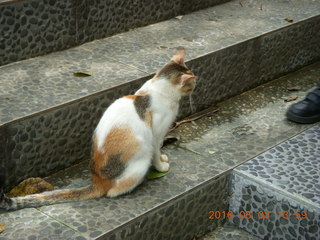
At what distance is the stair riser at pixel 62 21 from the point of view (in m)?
3.46

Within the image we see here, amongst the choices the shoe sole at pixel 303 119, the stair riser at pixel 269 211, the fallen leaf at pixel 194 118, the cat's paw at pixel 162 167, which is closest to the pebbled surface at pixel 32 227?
the cat's paw at pixel 162 167

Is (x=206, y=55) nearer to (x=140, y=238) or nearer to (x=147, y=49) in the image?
(x=147, y=49)

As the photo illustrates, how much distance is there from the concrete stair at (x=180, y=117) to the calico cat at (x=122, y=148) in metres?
0.06

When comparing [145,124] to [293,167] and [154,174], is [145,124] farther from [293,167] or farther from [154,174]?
[293,167]

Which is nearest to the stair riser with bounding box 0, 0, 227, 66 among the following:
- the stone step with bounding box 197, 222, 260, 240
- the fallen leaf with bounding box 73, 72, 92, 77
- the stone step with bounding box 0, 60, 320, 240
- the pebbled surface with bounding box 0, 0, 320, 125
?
the pebbled surface with bounding box 0, 0, 320, 125

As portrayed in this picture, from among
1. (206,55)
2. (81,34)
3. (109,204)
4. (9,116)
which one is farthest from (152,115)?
(81,34)

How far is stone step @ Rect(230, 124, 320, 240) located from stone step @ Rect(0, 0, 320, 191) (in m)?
0.73

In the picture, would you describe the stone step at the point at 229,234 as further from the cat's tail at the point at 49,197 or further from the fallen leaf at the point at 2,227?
the fallen leaf at the point at 2,227

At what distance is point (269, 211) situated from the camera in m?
3.00

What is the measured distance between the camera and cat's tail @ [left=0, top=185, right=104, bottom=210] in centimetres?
267

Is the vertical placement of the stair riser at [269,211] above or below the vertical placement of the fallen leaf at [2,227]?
below

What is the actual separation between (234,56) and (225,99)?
0.97ft

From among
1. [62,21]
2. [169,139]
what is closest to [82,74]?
[62,21]

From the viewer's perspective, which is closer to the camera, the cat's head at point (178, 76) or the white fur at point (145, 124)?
the white fur at point (145, 124)
